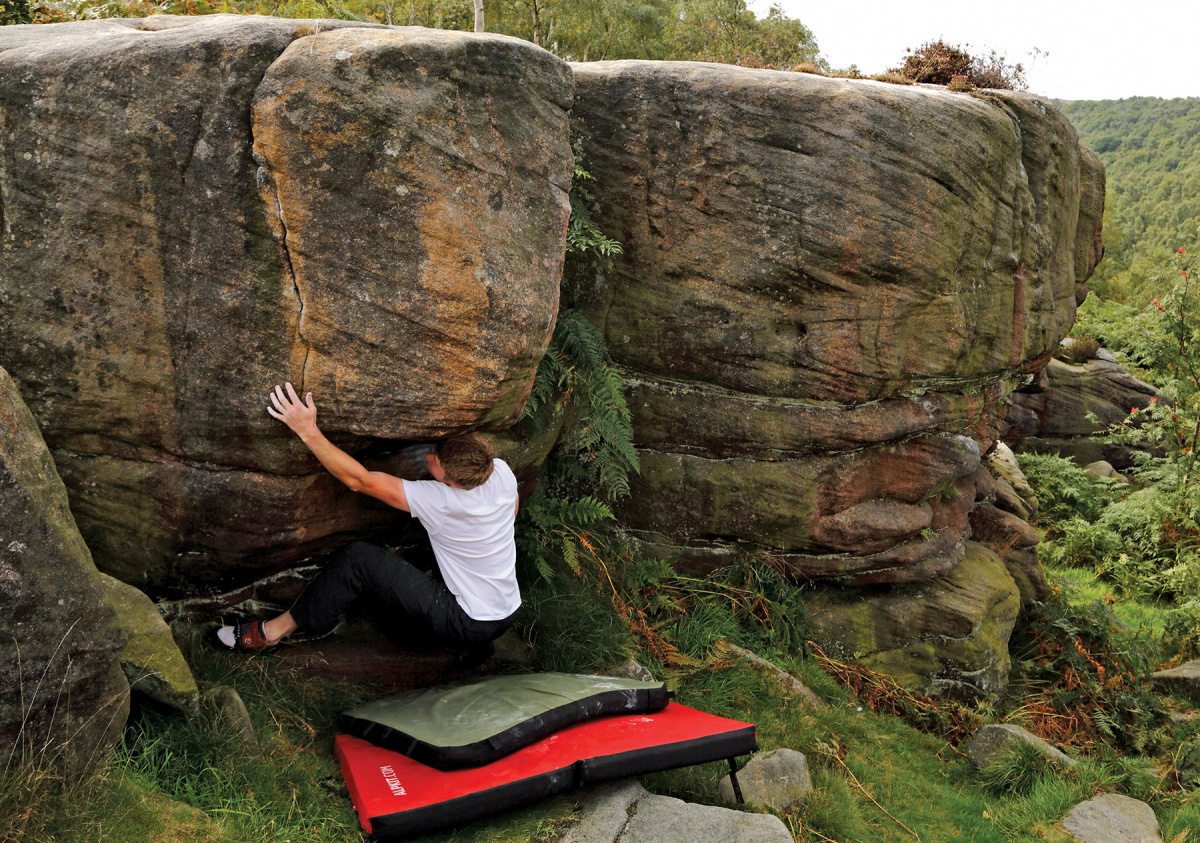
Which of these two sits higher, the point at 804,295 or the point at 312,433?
the point at 804,295

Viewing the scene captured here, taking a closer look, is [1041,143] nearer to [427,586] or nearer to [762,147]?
[762,147]

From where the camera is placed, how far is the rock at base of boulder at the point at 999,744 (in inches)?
278

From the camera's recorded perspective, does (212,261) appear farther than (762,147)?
No

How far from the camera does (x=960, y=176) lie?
741 centimetres

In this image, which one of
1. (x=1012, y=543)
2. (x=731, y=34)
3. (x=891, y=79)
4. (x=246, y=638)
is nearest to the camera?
(x=246, y=638)

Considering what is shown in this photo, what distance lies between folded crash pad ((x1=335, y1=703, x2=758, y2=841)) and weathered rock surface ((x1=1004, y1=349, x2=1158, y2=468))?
632 inches

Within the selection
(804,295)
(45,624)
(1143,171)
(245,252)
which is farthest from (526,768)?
(1143,171)

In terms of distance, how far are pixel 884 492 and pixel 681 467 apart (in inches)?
81.9

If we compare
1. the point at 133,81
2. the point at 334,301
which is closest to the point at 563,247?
the point at 334,301

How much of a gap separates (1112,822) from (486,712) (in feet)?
16.2

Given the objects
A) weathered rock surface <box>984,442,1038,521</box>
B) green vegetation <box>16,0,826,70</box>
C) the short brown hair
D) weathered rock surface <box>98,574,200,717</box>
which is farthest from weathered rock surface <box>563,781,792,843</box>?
green vegetation <box>16,0,826,70</box>

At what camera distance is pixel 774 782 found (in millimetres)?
5422

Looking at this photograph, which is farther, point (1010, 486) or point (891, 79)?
point (1010, 486)

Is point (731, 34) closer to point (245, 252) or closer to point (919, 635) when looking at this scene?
point (919, 635)
